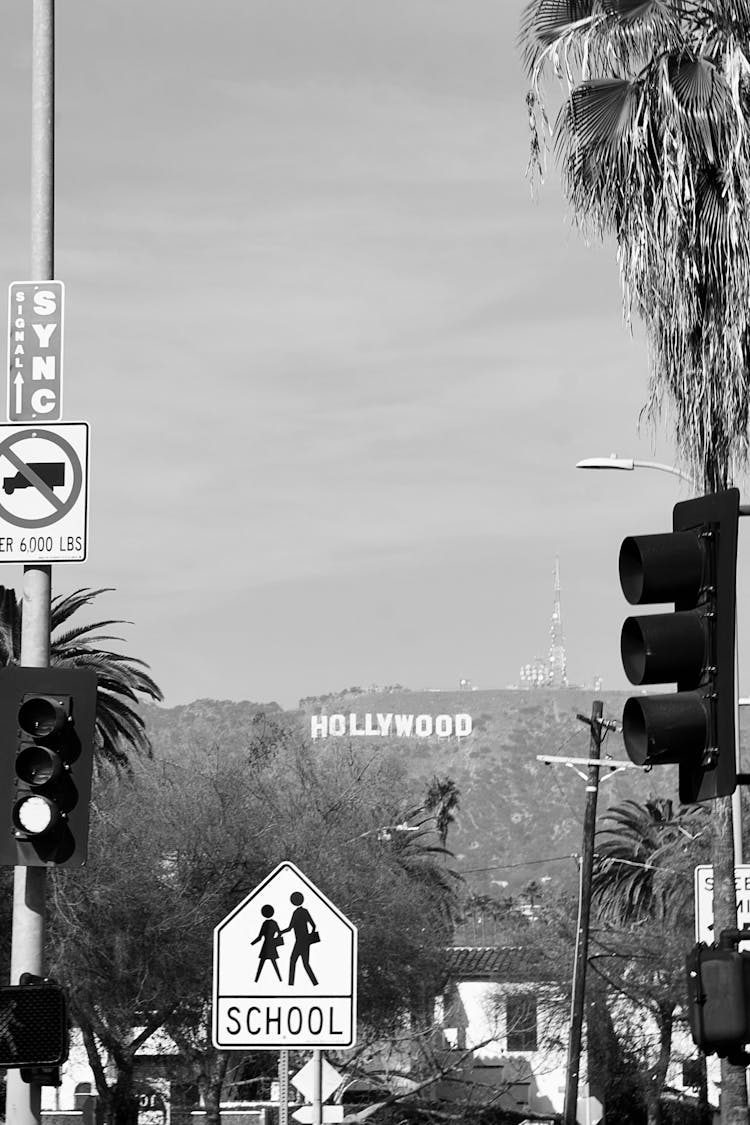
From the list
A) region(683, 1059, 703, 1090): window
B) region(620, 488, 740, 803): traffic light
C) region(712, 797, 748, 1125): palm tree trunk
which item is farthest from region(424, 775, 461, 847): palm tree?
region(620, 488, 740, 803): traffic light

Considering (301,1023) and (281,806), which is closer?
(301,1023)

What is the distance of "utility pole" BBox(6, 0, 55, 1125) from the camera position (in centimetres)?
1014

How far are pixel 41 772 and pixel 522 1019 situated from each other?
155 ft

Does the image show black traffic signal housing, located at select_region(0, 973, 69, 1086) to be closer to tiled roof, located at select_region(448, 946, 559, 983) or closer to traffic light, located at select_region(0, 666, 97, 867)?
traffic light, located at select_region(0, 666, 97, 867)

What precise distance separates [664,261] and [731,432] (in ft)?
6.58

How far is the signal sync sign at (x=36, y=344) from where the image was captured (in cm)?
1105

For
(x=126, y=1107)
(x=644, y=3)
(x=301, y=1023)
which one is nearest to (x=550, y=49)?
(x=644, y=3)

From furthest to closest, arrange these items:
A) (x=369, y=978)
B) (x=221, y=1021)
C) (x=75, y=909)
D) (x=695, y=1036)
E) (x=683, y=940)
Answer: (x=683, y=940) → (x=369, y=978) → (x=75, y=909) → (x=221, y=1021) → (x=695, y=1036)

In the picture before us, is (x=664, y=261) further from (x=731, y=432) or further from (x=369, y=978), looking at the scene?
(x=369, y=978)

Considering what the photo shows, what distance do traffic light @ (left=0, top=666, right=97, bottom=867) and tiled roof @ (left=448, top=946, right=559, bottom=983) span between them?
139 feet

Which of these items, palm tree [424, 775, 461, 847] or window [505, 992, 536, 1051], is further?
palm tree [424, 775, 461, 847]

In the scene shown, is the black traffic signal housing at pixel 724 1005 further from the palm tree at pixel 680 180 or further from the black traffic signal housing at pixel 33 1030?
the palm tree at pixel 680 180

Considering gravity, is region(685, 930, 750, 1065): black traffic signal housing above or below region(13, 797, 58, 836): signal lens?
below

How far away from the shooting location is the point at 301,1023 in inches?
393
